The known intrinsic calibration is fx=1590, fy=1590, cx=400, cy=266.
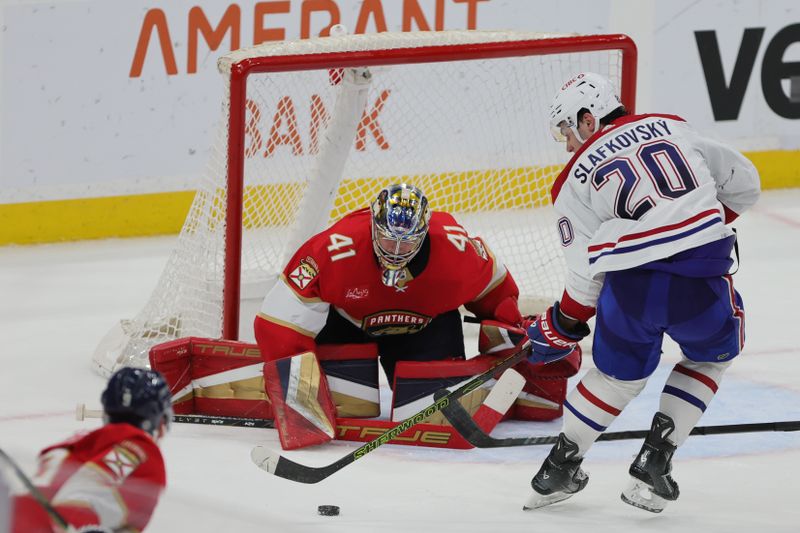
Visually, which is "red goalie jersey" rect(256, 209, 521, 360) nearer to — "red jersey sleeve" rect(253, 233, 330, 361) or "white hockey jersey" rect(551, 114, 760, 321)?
"red jersey sleeve" rect(253, 233, 330, 361)

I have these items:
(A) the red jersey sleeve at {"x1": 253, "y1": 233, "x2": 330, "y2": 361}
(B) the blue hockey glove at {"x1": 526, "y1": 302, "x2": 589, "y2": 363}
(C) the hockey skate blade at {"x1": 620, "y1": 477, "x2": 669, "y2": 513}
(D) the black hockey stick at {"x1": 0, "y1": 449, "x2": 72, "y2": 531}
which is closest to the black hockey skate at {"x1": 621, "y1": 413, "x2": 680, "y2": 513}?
(C) the hockey skate blade at {"x1": 620, "y1": 477, "x2": 669, "y2": 513}

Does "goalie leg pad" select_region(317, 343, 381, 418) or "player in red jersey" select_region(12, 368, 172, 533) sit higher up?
"player in red jersey" select_region(12, 368, 172, 533)

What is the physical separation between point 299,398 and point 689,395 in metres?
1.03

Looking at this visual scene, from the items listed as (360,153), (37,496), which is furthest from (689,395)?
(360,153)

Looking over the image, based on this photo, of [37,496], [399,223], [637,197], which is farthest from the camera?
[399,223]

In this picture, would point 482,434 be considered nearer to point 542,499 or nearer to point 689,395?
point 542,499

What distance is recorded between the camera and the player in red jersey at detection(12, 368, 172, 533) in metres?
2.27

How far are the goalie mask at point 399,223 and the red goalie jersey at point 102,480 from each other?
5.15 feet

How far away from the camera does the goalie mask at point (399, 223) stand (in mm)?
3885

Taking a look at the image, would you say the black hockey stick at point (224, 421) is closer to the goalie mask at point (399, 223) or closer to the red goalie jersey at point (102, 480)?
the goalie mask at point (399, 223)

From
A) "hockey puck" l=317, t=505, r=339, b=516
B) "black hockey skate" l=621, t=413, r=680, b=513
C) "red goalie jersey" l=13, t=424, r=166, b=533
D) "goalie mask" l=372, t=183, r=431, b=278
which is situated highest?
"goalie mask" l=372, t=183, r=431, b=278

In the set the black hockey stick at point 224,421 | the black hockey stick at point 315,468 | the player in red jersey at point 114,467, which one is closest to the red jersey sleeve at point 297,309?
the black hockey stick at point 224,421

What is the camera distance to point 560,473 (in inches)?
141

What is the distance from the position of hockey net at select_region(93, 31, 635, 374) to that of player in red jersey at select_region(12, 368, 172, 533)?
1.82 m
